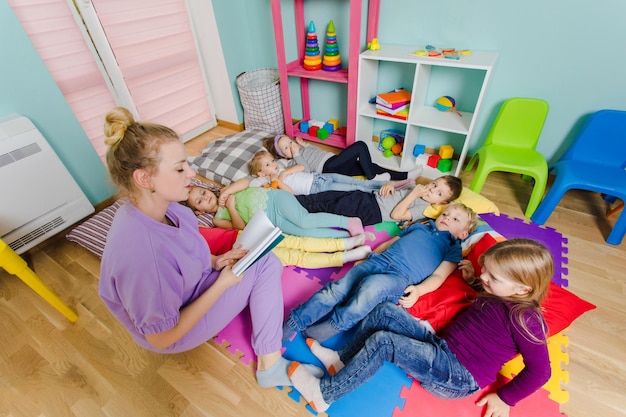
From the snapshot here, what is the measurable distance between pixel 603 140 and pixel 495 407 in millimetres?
1766

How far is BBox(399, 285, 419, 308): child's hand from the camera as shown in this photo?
4.26 feet

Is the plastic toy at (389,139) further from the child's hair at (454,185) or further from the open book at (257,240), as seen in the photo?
the open book at (257,240)

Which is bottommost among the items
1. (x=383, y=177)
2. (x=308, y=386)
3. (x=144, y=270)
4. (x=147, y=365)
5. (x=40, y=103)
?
(x=147, y=365)

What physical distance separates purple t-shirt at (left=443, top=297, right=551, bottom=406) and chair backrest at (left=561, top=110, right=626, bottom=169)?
A: 1499 mm

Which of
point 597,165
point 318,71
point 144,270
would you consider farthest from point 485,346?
point 318,71

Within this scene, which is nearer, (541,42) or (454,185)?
(454,185)

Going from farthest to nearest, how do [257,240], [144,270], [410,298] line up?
1. [410,298]
2. [257,240]
3. [144,270]

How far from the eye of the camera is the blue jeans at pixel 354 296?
1.25 meters

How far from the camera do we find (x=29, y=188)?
173cm

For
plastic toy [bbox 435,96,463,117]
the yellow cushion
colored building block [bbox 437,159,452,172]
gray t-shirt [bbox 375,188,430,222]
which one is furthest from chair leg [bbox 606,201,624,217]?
gray t-shirt [bbox 375,188,430,222]

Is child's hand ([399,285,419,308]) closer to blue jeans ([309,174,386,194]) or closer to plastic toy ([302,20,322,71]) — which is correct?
blue jeans ([309,174,386,194])

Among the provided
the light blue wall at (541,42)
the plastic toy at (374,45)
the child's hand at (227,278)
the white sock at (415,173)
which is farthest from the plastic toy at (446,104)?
the child's hand at (227,278)

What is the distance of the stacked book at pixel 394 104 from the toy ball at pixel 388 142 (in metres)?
0.28

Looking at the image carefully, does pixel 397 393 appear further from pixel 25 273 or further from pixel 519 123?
pixel 519 123
